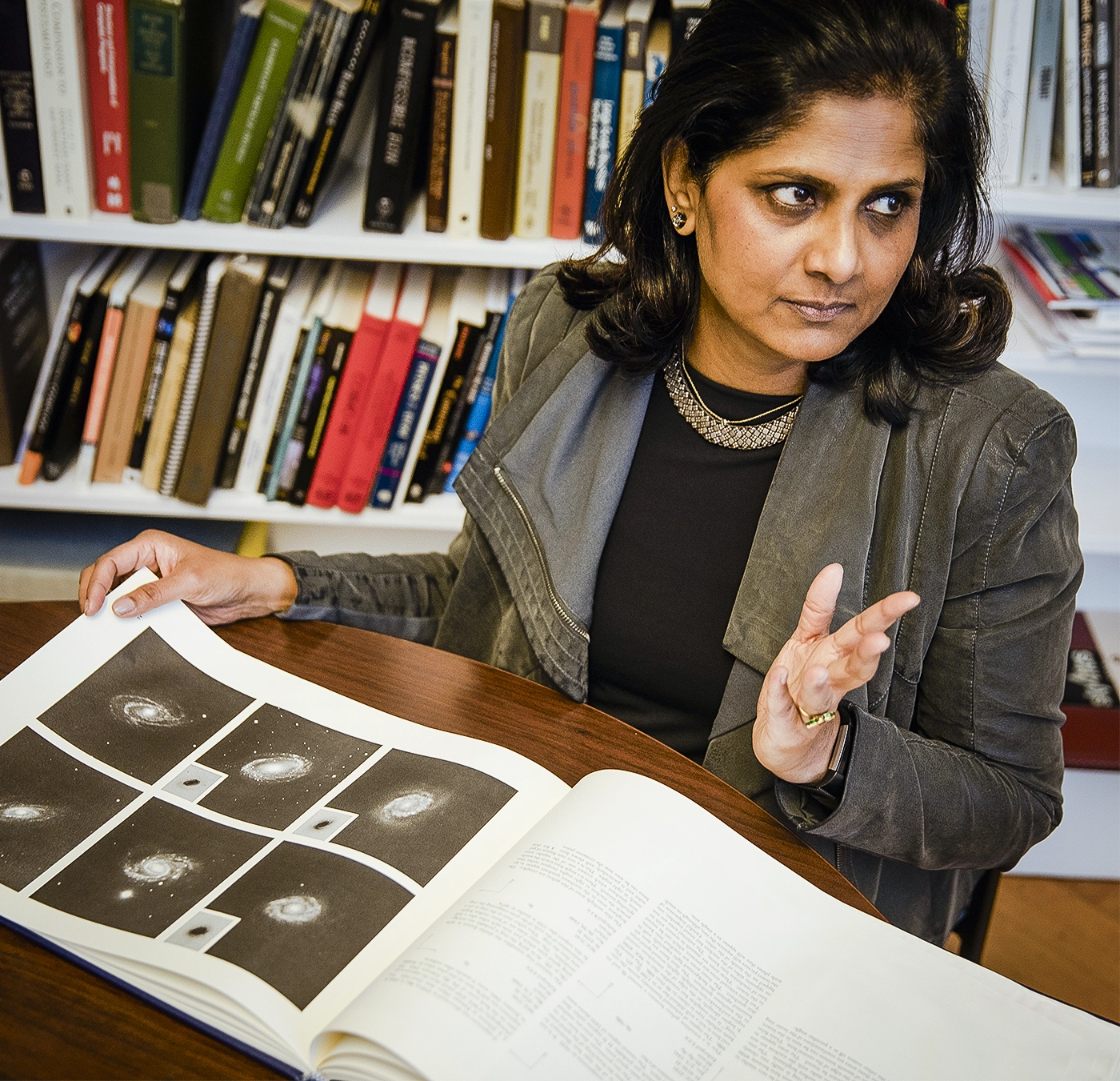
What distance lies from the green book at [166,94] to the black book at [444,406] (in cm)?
41

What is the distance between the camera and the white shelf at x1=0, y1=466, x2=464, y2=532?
5.29ft

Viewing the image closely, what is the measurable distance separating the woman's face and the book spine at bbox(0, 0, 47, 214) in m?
0.93

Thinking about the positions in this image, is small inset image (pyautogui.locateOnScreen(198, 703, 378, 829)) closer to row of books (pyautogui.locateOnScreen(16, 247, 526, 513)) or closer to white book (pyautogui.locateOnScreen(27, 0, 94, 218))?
row of books (pyautogui.locateOnScreen(16, 247, 526, 513))

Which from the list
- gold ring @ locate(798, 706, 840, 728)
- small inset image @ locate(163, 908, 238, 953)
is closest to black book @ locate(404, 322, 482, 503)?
gold ring @ locate(798, 706, 840, 728)

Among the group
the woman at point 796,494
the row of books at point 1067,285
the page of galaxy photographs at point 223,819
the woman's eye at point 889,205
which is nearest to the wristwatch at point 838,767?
the woman at point 796,494

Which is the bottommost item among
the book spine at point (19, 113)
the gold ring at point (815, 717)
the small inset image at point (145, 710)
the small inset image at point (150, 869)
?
the small inset image at point (150, 869)

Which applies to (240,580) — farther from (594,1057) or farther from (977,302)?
(977,302)

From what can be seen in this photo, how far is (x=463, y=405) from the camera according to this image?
1.60m

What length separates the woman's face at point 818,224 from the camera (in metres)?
0.85

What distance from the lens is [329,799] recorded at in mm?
742

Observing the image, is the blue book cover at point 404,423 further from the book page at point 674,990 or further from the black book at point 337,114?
the book page at point 674,990

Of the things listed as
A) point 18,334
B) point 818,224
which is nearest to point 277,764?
point 818,224

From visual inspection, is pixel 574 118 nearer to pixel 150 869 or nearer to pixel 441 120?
pixel 441 120

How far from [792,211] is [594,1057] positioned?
65cm
